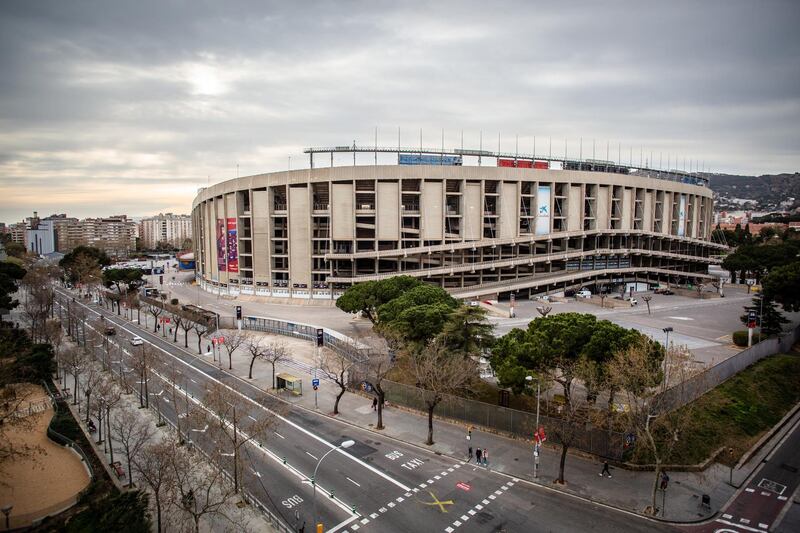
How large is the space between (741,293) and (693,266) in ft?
71.5

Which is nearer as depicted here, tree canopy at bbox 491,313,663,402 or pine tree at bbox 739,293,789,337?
tree canopy at bbox 491,313,663,402

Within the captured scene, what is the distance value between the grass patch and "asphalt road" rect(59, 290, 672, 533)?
39.2 ft

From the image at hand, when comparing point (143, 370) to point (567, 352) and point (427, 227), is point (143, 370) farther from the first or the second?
point (427, 227)

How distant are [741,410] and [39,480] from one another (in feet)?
176

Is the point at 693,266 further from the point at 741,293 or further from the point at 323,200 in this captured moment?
the point at 323,200

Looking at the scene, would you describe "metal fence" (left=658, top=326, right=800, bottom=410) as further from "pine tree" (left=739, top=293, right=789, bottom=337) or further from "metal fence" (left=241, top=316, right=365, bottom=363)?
"metal fence" (left=241, top=316, right=365, bottom=363)

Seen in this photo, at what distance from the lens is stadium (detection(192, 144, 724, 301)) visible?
93.1 m

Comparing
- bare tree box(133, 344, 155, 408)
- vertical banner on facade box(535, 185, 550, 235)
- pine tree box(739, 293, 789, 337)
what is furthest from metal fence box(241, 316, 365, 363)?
vertical banner on facade box(535, 185, 550, 235)

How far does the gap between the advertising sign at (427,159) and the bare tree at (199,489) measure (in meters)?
75.0

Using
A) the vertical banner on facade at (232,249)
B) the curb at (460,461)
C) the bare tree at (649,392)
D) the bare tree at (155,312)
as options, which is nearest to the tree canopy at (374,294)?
the curb at (460,461)

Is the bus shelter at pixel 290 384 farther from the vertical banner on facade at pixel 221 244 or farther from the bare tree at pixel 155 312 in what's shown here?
the vertical banner on facade at pixel 221 244

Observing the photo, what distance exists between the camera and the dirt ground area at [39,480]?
26.5 m

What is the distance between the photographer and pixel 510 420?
35.7 metres

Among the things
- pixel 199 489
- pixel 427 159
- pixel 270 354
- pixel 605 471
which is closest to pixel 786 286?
pixel 605 471
